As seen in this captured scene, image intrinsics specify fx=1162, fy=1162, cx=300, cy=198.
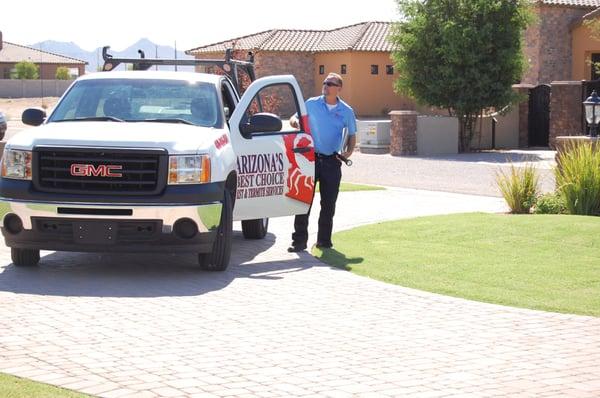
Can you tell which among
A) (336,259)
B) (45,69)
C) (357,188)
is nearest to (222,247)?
(336,259)

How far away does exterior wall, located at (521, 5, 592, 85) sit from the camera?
161 feet

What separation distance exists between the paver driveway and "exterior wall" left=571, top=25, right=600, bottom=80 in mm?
39564

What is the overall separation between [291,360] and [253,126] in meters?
4.94

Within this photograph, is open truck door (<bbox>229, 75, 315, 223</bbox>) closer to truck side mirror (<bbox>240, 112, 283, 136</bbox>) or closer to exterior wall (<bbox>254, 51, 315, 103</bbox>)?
truck side mirror (<bbox>240, 112, 283, 136</bbox>)

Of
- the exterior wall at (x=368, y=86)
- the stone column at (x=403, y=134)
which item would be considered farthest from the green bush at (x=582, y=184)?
the exterior wall at (x=368, y=86)

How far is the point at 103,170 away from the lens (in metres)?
10.7

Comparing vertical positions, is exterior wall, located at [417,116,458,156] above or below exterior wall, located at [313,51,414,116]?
below

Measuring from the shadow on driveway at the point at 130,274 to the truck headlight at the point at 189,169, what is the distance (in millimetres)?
945

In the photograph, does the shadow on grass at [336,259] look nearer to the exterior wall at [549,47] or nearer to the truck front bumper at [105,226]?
the truck front bumper at [105,226]

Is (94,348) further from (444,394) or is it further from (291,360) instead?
(444,394)

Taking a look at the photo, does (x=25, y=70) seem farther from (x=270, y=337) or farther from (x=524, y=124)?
(x=270, y=337)

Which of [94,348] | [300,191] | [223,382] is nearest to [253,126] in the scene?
[300,191]

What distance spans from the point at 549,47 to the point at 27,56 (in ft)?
196

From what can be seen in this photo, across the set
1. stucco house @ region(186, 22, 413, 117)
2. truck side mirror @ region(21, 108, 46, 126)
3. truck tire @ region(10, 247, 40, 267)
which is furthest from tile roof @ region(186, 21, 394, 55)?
truck tire @ region(10, 247, 40, 267)
